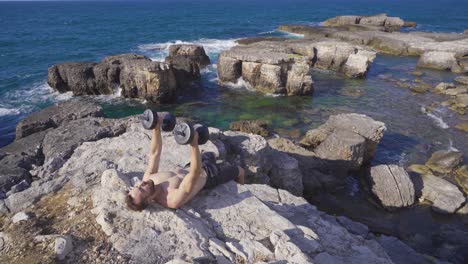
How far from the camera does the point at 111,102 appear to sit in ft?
77.3

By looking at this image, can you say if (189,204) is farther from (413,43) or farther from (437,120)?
(413,43)

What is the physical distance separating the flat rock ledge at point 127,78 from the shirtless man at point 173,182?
52.9ft

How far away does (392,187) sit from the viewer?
12.8m

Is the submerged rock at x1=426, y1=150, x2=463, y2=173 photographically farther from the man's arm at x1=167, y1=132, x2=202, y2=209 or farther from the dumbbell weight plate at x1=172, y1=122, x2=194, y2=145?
the dumbbell weight plate at x1=172, y1=122, x2=194, y2=145

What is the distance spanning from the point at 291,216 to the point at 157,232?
287 centimetres

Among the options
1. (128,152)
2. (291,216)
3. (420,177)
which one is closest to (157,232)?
(291,216)

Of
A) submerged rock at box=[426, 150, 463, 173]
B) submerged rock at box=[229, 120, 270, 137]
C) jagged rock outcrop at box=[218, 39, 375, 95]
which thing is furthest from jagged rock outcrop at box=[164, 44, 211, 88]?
submerged rock at box=[426, 150, 463, 173]

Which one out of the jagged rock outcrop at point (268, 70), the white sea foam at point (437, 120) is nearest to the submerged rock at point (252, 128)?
the jagged rock outcrop at point (268, 70)

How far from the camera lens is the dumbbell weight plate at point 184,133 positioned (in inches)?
223

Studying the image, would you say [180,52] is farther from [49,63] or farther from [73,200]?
[73,200]

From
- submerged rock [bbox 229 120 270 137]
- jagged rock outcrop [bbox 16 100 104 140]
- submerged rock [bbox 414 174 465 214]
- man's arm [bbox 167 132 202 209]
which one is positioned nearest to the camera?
man's arm [bbox 167 132 202 209]

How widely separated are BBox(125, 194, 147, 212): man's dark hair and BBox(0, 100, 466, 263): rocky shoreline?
4.8 inches

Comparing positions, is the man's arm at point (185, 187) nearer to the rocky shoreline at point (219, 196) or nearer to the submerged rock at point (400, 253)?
the rocky shoreline at point (219, 196)

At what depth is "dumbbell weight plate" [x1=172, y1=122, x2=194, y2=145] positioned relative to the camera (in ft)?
18.6
